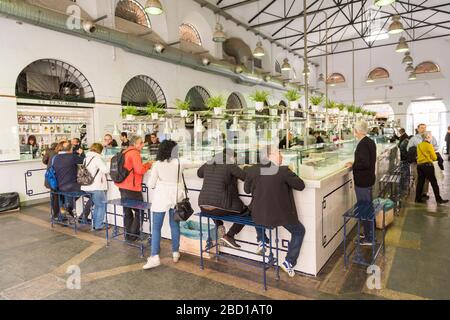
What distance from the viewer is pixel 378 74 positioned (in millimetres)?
20141

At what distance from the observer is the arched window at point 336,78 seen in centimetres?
2157

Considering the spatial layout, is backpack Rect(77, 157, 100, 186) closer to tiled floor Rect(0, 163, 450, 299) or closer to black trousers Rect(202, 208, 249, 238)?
tiled floor Rect(0, 163, 450, 299)

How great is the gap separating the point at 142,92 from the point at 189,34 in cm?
375

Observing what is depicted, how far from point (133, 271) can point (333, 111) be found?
5.90m

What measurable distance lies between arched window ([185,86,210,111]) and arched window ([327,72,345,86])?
40.8 feet

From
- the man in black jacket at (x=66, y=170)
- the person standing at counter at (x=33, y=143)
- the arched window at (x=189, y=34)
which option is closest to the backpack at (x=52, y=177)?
the man in black jacket at (x=66, y=170)

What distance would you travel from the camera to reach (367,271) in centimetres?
344

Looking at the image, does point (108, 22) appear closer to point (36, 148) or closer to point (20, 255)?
point (36, 148)

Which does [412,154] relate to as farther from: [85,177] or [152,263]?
[85,177]

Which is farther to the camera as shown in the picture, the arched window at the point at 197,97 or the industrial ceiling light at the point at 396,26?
the arched window at the point at 197,97

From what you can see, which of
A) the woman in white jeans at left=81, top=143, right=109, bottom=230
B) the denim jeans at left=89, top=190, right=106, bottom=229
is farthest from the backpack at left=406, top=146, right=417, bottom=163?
the denim jeans at left=89, top=190, right=106, bottom=229

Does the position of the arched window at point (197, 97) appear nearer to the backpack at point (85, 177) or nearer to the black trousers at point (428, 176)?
the backpack at point (85, 177)

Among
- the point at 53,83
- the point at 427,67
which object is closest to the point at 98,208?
the point at 53,83

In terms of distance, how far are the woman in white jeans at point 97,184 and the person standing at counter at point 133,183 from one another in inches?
24.1
